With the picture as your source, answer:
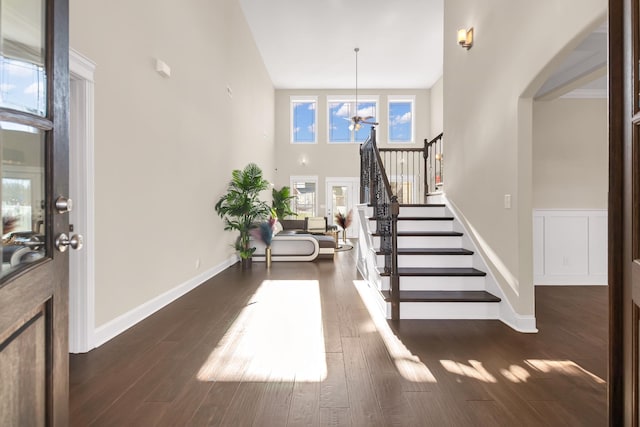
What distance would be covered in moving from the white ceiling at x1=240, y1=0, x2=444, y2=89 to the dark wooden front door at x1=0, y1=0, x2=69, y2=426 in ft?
21.2

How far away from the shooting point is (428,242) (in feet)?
14.4

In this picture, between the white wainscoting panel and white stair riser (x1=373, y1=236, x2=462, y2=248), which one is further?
the white wainscoting panel

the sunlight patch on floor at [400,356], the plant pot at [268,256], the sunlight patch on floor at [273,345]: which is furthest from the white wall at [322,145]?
the sunlight patch on floor at [400,356]

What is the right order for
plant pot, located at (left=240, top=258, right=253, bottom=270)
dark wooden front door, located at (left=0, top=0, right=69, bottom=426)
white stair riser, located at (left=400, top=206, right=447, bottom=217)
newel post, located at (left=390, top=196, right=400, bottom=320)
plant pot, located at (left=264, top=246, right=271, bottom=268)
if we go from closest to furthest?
dark wooden front door, located at (left=0, top=0, right=69, bottom=426) < newel post, located at (left=390, top=196, right=400, bottom=320) < white stair riser, located at (left=400, top=206, right=447, bottom=217) < plant pot, located at (left=240, top=258, right=253, bottom=270) < plant pot, located at (left=264, top=246, right=271, bottom=268)

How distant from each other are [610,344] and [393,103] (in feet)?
37.5

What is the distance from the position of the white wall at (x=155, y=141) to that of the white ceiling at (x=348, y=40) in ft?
5.05

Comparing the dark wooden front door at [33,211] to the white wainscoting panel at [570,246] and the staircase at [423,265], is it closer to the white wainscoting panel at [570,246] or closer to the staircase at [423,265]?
the staircase at [423,265]

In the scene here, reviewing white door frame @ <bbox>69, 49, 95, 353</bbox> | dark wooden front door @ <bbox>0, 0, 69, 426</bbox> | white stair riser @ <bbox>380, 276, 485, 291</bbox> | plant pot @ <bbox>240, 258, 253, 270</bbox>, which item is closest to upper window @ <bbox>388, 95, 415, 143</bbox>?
plant pot @ <bbox>240, 258, 253, 270</bbox>

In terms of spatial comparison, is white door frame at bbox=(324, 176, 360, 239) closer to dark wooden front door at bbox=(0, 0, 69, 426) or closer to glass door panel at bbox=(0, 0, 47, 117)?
dark wooden front door at bbox=(0, 0, 69, 426)

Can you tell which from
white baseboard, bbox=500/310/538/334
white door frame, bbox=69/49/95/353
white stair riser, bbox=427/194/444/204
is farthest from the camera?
white stair riser, bbox=427/194/444/204

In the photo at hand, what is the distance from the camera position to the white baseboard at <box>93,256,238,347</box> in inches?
107

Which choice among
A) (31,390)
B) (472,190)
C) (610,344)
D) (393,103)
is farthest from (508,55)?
(393,103)

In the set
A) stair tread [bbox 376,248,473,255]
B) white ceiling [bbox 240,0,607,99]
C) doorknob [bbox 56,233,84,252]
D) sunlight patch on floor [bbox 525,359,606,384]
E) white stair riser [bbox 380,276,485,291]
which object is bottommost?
sunlight patch on floor [bbox 525,359,606,384]

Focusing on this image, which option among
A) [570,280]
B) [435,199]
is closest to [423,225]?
[435,199]
